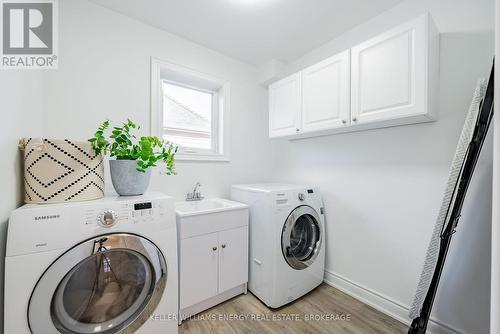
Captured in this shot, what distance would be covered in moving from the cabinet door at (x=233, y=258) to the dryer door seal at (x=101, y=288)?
57 cm

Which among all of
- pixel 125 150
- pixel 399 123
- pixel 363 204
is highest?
pixel 399 123

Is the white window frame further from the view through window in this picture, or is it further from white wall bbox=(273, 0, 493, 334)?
white wall bbox=(273, 0, 493, 334)

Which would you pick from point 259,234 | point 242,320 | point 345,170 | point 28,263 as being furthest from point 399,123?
point 28,263

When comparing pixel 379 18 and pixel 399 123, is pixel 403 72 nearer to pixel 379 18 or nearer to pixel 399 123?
pixel 399 123

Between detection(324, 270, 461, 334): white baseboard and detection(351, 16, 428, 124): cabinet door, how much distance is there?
4.73 ft

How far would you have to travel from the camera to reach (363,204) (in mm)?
1846

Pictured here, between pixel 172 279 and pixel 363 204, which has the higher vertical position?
pixel 363 204

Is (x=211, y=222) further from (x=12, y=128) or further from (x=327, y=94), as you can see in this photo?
(x=327, y=94)

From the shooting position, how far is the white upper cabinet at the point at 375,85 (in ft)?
4.24

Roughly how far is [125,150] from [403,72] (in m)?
1.86

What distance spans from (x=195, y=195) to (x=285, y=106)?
1.30 m

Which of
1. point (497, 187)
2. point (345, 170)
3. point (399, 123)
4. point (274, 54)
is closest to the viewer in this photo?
point (497, 187)

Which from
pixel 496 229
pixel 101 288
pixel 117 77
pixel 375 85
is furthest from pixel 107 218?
pixel 375 85

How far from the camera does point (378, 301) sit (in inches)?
67.8
